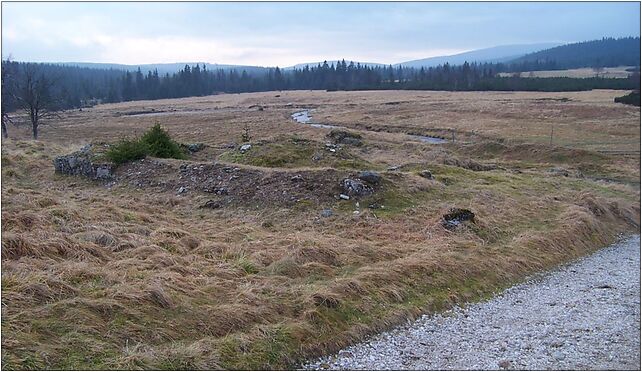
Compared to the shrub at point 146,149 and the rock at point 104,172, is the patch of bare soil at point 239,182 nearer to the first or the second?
the rock at point 104,172

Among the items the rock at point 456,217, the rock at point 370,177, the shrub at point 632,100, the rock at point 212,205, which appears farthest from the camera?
the shrub at point 632,100

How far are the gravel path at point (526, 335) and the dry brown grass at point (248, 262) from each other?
0.47m

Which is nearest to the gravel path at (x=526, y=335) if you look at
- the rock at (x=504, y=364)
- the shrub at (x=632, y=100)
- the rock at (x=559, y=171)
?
the rock at (x=504, y=364)

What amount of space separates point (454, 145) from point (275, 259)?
36033 mm

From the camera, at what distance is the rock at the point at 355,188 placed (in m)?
18.2

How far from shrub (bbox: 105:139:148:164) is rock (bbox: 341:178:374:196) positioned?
10109 millimetres

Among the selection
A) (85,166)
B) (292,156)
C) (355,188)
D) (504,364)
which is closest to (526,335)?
(504,364)

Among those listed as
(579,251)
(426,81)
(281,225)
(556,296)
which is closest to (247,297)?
(281,225)

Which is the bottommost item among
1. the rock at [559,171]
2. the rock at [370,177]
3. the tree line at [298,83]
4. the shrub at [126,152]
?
the rock at [559,171]

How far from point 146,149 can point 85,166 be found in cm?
273

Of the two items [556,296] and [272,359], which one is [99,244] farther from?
[556,296]

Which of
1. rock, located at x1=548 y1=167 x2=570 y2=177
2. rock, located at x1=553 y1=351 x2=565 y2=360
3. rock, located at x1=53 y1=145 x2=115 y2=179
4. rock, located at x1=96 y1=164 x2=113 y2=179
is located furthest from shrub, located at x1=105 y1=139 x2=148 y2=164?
rock, located at x1=548 y1=167 x2=570 y2=177

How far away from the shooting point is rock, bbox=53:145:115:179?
22.5 metres

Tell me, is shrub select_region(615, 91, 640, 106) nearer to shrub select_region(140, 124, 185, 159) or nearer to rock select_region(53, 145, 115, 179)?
shrub select_region(140, 124, 185, 159)
